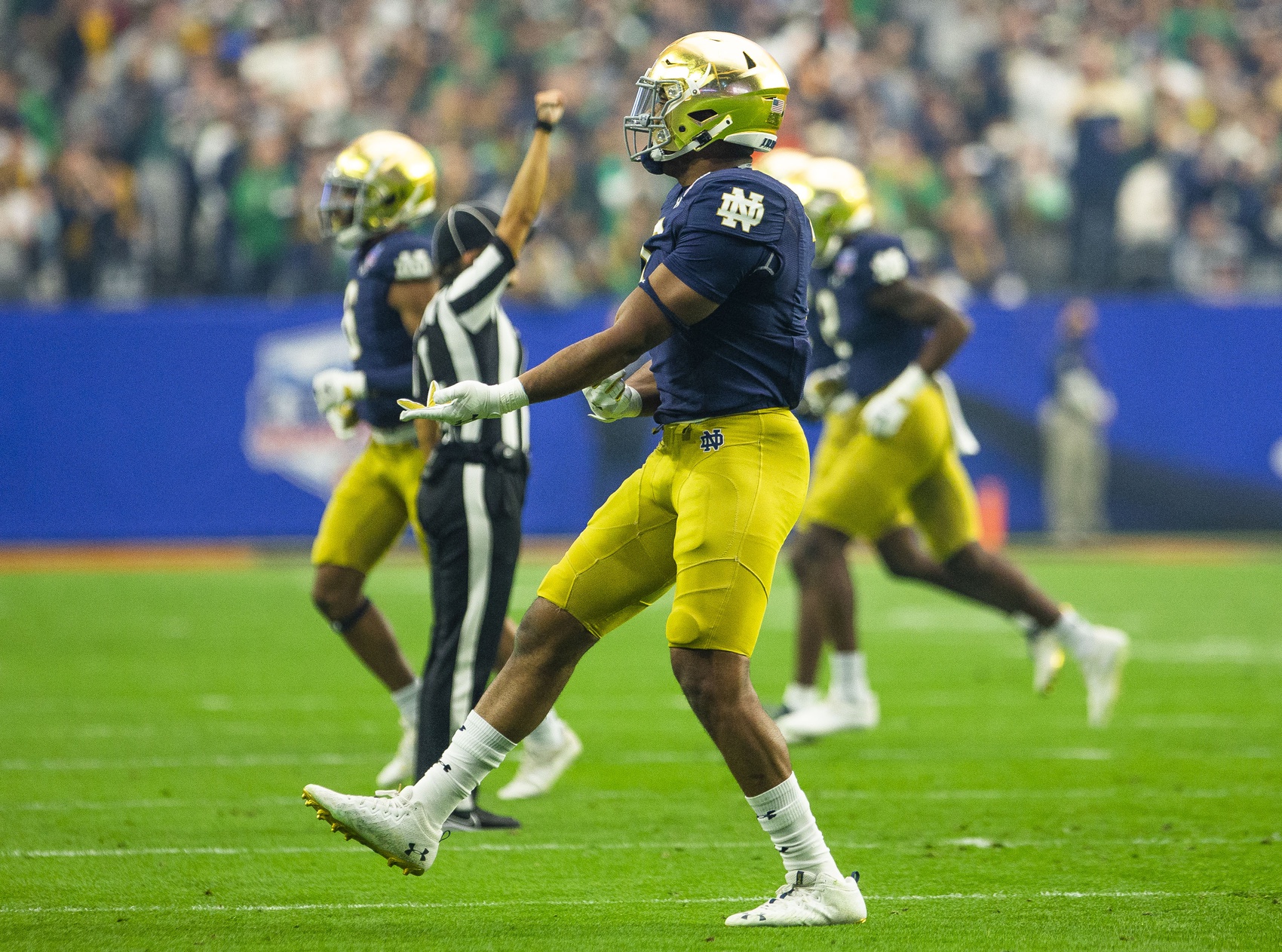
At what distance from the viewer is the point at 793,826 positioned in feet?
13.1

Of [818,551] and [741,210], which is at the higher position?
[741,210]

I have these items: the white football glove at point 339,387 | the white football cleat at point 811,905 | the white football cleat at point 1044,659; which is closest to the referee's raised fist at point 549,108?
the white football glove at point 339,387

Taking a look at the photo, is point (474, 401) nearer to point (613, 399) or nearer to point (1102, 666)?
point (613, 399)

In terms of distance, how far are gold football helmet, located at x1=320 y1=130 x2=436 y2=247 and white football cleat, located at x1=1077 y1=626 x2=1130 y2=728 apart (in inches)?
125

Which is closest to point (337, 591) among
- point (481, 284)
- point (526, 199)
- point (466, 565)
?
point (466, 565)

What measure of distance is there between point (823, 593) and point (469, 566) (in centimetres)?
218

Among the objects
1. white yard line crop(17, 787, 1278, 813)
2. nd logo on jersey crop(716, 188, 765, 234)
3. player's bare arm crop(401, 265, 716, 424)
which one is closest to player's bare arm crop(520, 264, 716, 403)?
player's bare arm crop(401, 265, 716, 424)

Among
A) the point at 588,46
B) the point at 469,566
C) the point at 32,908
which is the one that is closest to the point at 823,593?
the point at 469,566

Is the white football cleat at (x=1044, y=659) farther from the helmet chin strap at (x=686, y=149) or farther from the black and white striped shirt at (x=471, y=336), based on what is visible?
the helmet chin strap at (x=686, y=149)

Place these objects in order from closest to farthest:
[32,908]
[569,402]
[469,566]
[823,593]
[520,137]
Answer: [32,908]
[469,566]
[823,593]
[569,402]
[520,137]

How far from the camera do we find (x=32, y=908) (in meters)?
4.23

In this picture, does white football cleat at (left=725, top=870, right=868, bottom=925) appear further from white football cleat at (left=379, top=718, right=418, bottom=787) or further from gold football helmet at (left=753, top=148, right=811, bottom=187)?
gold football helmet at (left=753, top=148, right=811, bottom=187)

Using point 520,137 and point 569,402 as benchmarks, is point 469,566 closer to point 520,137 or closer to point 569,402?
point 569,402

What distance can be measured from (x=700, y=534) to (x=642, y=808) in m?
1.86
